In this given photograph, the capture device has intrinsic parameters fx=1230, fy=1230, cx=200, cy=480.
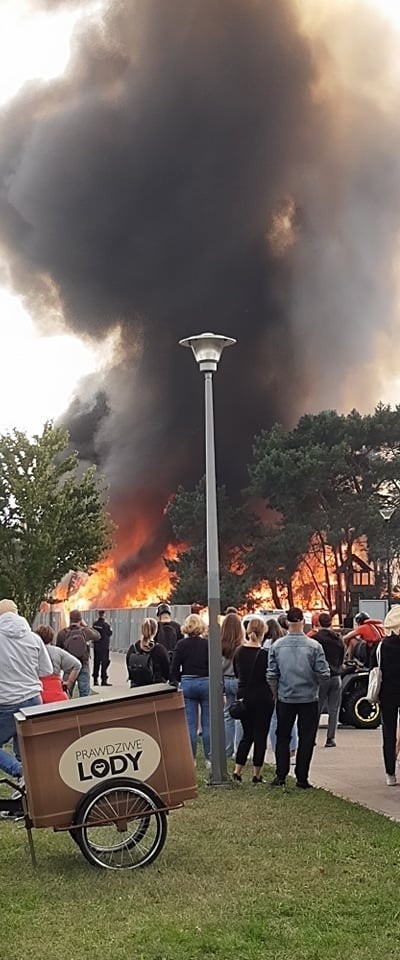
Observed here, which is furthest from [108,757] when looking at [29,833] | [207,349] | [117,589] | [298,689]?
[117,589]

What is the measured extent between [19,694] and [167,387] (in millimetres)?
63731

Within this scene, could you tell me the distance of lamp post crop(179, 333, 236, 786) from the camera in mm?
12750

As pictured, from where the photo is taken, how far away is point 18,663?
35.2ft

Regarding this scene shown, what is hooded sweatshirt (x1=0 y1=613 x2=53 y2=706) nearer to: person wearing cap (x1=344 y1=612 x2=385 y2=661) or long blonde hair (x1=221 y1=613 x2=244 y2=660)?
long blonde hair (x1=221 y1=613 x2=244 y2=660)

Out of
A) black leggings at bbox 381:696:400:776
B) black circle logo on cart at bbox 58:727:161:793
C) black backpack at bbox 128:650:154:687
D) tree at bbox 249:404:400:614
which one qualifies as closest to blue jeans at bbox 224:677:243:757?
black backpack at bbox 128:650:154:687

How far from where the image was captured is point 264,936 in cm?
664

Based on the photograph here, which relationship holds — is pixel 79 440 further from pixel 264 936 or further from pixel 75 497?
pixel 264 936

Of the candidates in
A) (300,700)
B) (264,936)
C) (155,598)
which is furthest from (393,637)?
(155,598)

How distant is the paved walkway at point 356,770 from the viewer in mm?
11766

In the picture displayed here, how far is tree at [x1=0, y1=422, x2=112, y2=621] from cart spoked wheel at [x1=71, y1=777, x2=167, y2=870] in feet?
108

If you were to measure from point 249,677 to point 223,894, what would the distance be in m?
5.04

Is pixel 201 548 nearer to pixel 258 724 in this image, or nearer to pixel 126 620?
pixel 126 620

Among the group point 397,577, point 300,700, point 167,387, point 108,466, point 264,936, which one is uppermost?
point 167,387

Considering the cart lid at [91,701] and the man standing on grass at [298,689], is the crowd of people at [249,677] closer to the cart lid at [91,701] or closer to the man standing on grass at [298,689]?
the man standing on grass at [298,689]
